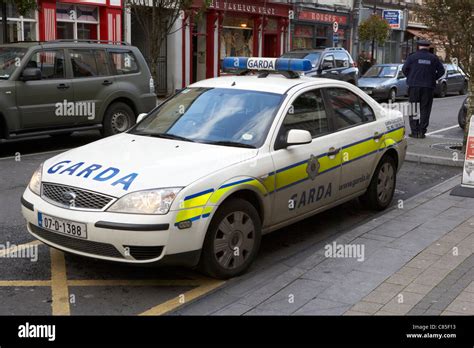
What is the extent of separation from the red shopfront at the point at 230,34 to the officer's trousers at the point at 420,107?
38.9 feet

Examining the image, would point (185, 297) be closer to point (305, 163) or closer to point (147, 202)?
point (147, 202)

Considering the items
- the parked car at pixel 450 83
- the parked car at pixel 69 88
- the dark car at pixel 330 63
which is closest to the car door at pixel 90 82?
the parked car at pixel 69 88

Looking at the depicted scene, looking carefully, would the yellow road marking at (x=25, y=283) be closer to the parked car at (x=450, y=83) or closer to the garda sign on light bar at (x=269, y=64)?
the garda sign on light bar at (x=269, y=64)

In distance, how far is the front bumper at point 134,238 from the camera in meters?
4.67

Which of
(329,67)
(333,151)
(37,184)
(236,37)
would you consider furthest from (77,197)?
(236,37)

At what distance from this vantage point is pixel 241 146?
5578 mm

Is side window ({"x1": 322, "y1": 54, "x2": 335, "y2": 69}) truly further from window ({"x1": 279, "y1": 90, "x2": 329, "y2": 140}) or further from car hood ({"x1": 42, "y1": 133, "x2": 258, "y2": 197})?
car hood ({"x1": 42, "y1": 133, "x2": 258, "y2": 197})

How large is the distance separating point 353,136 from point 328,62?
14469 millimetres

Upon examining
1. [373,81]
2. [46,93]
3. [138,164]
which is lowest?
[138,164]

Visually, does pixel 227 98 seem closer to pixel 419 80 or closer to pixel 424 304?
pixel 424 304

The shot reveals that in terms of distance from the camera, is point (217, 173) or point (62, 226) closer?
point (62, 226)

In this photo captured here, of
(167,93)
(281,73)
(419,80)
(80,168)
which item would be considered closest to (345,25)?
(167,93)

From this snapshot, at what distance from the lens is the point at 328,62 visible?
20.8m

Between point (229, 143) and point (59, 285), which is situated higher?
point (229, 143)
